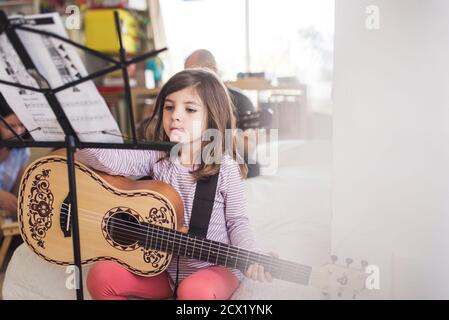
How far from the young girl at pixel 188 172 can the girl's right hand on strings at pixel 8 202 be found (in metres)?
0.34

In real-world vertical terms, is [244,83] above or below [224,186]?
above

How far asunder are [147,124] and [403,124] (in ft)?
1.89

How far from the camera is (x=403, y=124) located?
3.21 feet

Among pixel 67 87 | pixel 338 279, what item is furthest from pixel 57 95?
pixel 338 279

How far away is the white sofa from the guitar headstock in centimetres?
6

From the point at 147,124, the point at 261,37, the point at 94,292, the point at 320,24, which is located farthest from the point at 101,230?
the point at 320,24

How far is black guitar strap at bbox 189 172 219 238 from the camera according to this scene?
0.96 m

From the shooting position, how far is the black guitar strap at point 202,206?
96cm

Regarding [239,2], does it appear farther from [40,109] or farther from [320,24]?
[40,109]

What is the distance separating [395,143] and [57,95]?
71 centimetres

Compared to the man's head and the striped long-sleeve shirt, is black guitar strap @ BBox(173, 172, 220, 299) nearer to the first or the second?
the striped long-sleeve shirt

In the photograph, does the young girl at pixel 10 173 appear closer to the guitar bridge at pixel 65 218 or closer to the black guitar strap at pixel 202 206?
the guitar bridge at pixel 65 218

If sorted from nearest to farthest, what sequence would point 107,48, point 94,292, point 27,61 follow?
point 27,61
point 94,292
point 107,48

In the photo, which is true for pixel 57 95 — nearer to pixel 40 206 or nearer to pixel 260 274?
pixel 40 206
